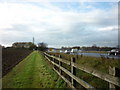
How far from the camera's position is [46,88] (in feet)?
21.9

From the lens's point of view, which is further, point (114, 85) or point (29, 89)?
point (29, 89)

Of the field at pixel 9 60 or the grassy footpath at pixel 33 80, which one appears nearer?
the grassy footpath at pixel 33 80

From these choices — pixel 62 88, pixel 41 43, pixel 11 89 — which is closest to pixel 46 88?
pixel 62 88

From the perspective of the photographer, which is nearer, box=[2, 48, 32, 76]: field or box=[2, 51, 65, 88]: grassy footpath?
box=[2, 51, 65, 88]: grassy footpath

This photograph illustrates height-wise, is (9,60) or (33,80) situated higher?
(33,80)

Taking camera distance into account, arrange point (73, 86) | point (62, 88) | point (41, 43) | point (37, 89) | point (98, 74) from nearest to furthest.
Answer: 1. point (98, 74)
2. point (73, 86)
3. point (62, 88)
4. point (37, 89)
5. point (41, 43)

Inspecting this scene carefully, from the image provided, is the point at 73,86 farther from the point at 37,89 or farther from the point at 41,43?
the point at 41,43

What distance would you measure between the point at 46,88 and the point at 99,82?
6.80 ft

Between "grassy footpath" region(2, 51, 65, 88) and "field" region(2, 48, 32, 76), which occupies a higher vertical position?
"grassy footpath" region(2, 51, 65, 88)

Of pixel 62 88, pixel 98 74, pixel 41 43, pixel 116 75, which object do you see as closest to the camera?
pixel 116 75

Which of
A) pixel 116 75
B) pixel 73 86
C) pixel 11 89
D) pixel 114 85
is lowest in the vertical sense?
pixel 11 89

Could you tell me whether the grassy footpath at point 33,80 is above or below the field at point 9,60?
above

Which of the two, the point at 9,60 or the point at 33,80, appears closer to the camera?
the point at 33,80

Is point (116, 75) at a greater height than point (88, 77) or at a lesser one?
greater
